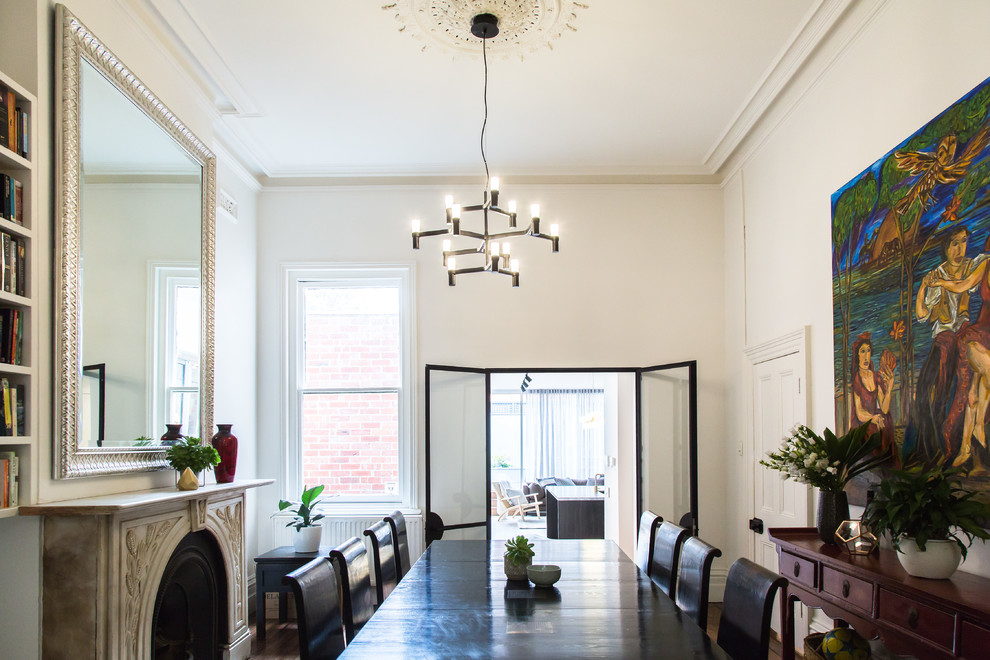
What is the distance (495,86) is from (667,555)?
2.91 m

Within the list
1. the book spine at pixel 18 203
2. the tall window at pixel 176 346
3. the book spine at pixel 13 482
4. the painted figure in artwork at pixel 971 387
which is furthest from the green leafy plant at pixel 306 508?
the painted figure in artwork at pixel 971 387

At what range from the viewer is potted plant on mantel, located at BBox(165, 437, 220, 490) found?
159 inches

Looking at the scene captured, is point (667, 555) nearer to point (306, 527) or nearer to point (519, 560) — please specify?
point (519, 560)

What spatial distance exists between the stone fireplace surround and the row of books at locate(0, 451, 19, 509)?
66 mm

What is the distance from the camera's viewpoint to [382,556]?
4.04 m

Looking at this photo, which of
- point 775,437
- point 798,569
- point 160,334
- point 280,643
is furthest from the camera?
point 775,437

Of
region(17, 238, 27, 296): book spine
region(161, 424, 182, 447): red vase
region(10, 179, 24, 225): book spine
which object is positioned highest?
region(10, 179, 24, 225): book spine

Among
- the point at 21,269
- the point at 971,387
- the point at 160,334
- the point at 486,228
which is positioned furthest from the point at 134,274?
the point at 971,387

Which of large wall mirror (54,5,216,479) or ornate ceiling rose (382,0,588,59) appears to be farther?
ornate ceiling rose (382,0,588,59)

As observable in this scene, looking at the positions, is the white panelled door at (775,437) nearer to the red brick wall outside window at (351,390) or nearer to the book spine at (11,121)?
the red brick wall outside window at (351,390)

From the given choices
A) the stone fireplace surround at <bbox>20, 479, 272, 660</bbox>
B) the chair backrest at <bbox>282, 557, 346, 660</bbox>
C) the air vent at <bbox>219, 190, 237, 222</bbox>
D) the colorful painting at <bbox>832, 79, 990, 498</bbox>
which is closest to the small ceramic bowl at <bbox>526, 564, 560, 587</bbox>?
the chair backrest at <bbox>282, 557, 346, 660</bbox>

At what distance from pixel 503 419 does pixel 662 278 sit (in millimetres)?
10217

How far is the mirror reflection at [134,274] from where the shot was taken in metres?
3.43

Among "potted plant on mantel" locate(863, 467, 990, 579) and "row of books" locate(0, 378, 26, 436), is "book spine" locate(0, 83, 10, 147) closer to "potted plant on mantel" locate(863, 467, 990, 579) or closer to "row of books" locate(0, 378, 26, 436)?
"row of books" locate(0, 378, 26, 436)
